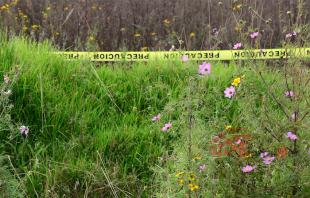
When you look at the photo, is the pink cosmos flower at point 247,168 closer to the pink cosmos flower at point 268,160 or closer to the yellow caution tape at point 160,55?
the pink cosmos flower at point 268,160

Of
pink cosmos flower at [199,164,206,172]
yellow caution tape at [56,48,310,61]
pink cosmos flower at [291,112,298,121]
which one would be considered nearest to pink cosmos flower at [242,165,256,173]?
pink cosmos flower at [199,164,206,172]

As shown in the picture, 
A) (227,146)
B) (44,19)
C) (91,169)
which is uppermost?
(44,19)

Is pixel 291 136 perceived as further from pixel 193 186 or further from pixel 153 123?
pixel 153 123

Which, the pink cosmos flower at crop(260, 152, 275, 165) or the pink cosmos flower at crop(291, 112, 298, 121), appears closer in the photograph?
the pink cosmos flower at crop(260, 152, 275, 165)

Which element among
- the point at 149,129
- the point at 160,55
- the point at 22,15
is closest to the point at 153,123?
the point at 149,129

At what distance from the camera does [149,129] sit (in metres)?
3.93

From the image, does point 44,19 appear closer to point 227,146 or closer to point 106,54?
point 106,54

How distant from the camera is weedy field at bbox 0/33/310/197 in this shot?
8.75 ft

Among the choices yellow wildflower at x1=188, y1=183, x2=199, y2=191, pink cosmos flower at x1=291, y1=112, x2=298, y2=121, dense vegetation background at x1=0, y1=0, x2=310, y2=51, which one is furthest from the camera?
dense vegetation background at x1=0, y1=0, x2=310, y2=51

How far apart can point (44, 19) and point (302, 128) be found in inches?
170

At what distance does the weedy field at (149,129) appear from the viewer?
267 centimetres

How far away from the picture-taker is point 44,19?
648cm

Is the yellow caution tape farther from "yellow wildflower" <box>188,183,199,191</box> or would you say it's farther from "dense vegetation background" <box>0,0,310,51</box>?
"yellow wildflower" <box>188,183,199,191</box>

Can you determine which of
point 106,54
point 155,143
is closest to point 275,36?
point 106,54
